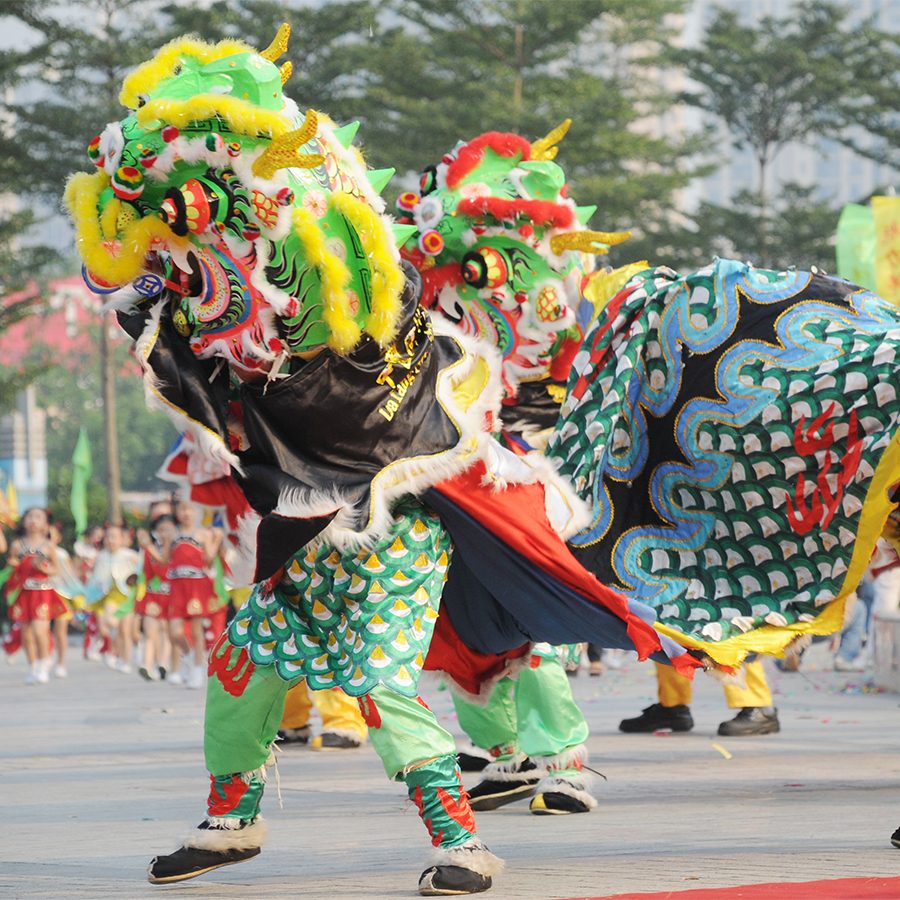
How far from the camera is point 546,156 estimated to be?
734 centimetres

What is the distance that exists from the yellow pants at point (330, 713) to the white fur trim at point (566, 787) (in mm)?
2469

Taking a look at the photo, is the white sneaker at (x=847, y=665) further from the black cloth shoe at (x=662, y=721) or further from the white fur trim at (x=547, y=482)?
the white fur trim at (x=547, y=482)

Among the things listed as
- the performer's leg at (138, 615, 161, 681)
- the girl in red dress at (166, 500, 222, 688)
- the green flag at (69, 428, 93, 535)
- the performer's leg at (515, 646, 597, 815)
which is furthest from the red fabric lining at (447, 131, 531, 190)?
the green flag at (69, 428, 93, 535)

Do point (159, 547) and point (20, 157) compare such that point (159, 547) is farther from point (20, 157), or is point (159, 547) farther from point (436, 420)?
point (20, 157)

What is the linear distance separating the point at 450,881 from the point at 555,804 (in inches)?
61.2

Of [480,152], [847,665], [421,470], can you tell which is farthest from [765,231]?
[421,470]

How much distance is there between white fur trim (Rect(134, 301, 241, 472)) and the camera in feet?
14.9

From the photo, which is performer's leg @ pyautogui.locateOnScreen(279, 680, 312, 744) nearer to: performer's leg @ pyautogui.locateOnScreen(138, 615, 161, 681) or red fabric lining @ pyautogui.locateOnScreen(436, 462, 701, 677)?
red fabric lining @ pyautogui.locateOnScreen(436, 462, 701, 677)

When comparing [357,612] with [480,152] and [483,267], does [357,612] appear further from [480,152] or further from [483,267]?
[480,152]

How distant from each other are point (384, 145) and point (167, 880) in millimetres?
20327

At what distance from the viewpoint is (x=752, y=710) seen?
8.62m

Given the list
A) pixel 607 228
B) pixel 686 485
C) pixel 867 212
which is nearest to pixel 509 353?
pixel 686 485

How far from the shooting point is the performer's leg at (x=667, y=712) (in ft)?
29.2

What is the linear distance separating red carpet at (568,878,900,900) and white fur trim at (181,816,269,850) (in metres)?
0.92
